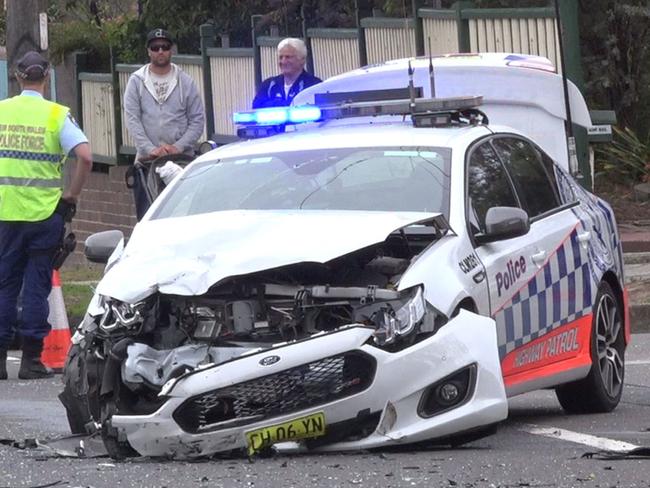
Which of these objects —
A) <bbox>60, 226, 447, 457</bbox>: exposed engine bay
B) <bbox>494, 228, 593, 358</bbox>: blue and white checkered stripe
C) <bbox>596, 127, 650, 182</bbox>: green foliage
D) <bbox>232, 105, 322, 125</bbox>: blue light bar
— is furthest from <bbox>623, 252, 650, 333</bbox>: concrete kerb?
<bbox>60, 226, 447, 457</bbox>: exposed engine bay

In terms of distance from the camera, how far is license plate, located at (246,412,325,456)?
6949 mm

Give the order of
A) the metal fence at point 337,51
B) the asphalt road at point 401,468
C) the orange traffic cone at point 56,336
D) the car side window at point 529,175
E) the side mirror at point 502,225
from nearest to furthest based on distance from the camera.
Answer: the asphalt road at point 401,468
the side mirror at point 502,225
the car side window at point 529,175
the orange traffic cone at point 56,336
the metal fence at point 337,51

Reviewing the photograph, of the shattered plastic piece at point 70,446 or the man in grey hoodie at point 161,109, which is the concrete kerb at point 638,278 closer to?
the man in grey hoodie at point 161,109

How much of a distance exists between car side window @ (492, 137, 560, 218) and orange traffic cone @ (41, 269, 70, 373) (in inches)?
145

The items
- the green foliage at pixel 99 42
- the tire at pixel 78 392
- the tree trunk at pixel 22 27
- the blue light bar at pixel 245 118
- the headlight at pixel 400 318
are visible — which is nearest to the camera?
the headlight at pixel 400 318

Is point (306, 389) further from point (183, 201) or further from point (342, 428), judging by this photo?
point (183, 201)

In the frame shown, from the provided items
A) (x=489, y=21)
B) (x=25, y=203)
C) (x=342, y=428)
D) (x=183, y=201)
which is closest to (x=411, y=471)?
(x=342, y=428)

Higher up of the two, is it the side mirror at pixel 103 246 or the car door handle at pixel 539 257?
the side mirror at pixel 103 246

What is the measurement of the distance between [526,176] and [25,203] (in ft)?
10.9

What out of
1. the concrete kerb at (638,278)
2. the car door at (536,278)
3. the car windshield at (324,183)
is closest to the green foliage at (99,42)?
the concrete kerb at (638,278)

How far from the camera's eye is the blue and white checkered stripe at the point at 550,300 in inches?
319

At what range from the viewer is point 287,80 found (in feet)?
43.3

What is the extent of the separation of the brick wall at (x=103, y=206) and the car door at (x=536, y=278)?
40.4ft

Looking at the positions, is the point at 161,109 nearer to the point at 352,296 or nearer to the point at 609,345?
the point at 609,345
